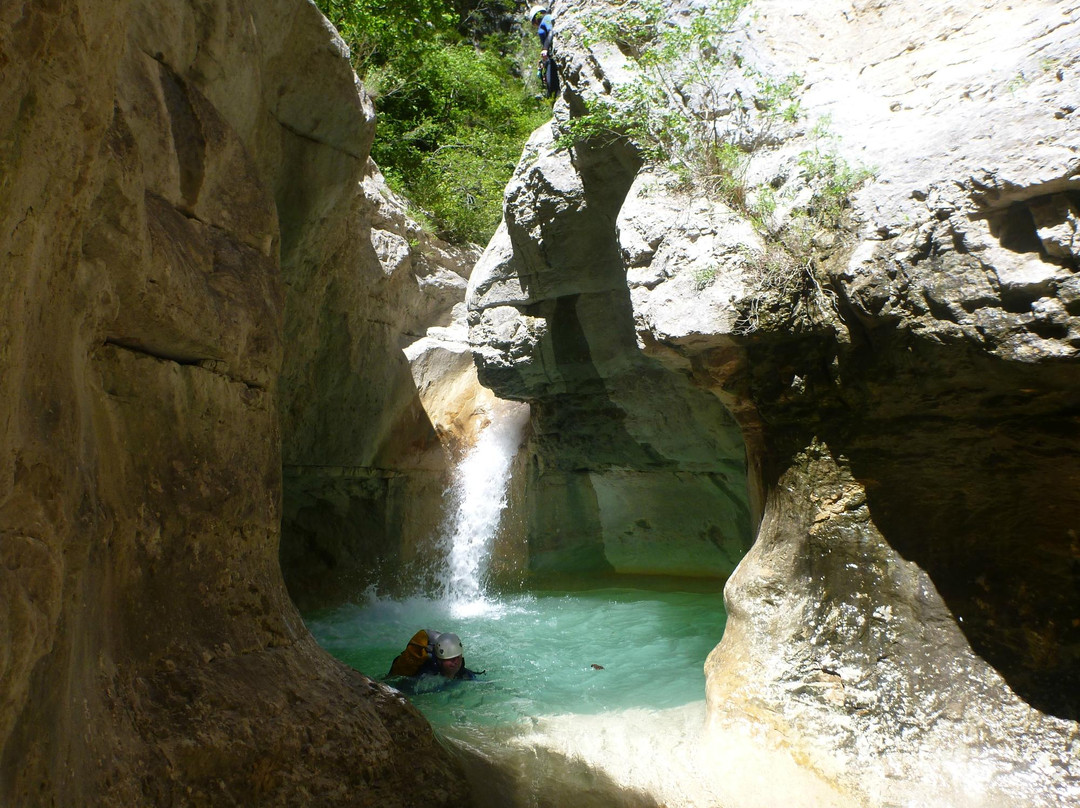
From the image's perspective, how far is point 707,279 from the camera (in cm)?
543

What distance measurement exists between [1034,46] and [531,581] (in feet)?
28.2

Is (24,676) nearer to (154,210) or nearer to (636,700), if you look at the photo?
(154,210)

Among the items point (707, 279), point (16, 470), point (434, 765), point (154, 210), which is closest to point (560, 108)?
point (707, 279)

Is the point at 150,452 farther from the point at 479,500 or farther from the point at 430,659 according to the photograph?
the point at 479,500

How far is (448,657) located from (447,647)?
78 millimetres

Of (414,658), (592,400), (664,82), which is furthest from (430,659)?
(664,82)

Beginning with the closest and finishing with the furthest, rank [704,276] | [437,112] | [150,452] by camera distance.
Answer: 1. [150,452]
2. [704,276]
3. [437,112]

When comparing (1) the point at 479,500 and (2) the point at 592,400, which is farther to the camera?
(1) the point at 479,500

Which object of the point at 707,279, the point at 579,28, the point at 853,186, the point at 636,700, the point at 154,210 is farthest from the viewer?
the point at 579,28

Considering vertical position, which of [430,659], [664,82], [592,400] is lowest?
[430,659]

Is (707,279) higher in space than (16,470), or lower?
higher

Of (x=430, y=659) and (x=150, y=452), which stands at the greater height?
(x=150, y=452)

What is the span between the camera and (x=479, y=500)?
11086 mm

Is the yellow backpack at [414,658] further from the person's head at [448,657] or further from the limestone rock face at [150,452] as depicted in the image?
the limestone rock face at [150,452]
